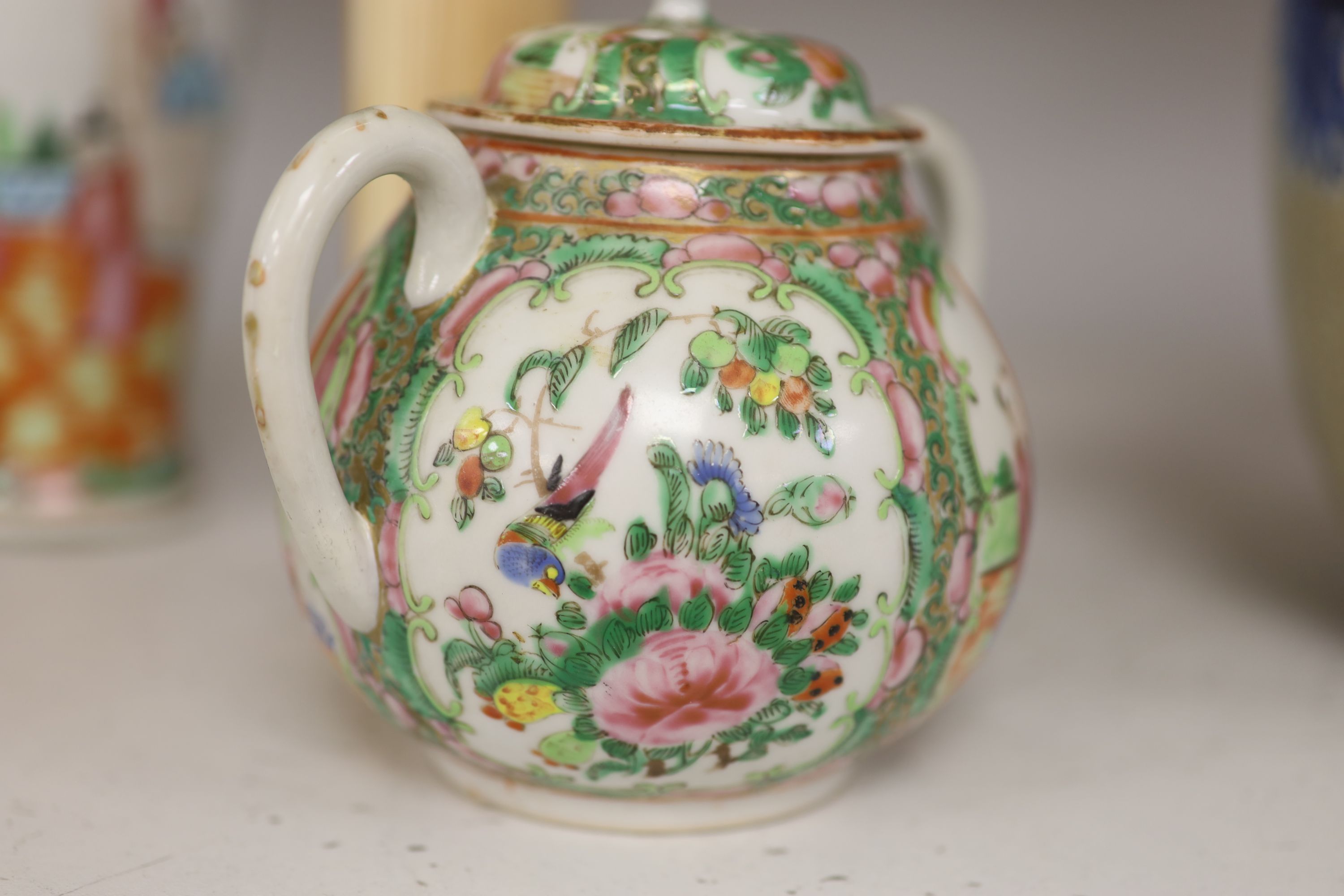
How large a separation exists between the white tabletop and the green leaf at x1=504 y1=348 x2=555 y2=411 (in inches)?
9.1

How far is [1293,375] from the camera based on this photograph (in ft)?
3.50

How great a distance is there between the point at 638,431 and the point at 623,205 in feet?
0.38

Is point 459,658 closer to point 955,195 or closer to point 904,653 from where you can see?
point 904,653

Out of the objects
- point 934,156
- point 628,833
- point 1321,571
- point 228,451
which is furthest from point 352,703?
point 1321,571

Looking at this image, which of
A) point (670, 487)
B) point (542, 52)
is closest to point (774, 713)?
point (670, 487)

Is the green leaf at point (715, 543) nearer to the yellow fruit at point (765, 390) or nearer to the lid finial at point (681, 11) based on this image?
the yellow fruit at point (765, 390)

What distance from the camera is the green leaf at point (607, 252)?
0.71 m

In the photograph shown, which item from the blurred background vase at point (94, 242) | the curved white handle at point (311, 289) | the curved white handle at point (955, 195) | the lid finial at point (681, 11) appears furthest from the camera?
the blurred background vase at point (94, 242)

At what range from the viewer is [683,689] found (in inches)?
27.0

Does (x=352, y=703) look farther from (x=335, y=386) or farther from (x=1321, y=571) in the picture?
(x=1321, y=571)

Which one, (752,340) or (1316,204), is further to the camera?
(1316,204)

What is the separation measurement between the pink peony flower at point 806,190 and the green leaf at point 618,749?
27 centimetres

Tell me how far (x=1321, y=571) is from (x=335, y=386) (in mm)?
811

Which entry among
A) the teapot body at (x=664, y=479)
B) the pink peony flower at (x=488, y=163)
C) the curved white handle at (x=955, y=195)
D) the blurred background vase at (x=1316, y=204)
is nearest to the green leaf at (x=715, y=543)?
the teapot body at (x=664, y=479)
